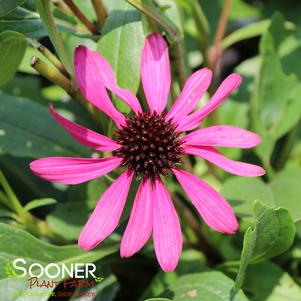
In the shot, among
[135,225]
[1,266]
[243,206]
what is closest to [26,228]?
[1,266]

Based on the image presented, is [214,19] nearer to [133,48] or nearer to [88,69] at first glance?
[133,48]

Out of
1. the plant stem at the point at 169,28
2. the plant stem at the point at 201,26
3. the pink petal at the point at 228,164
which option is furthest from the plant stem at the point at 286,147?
the pink petal at the point at 228,164

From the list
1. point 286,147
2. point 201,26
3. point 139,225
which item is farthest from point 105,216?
point 286,147

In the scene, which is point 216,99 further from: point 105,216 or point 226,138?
point 105,216

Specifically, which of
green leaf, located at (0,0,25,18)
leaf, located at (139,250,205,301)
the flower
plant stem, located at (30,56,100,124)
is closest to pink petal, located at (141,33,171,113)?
the flower

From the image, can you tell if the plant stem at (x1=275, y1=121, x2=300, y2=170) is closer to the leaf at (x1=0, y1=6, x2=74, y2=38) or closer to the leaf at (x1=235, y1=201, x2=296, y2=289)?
the leaf at (x1=235, y1=201, x2=296, y2=289)

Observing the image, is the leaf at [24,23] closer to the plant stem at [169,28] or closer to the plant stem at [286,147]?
the plant stem at [169,28]
